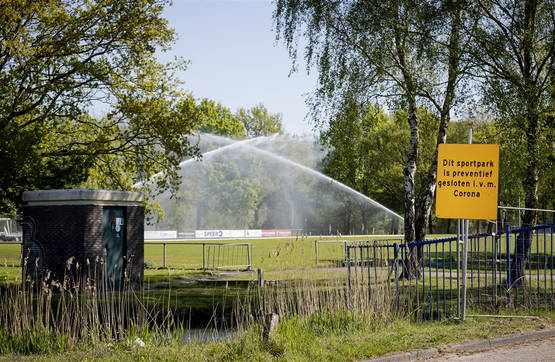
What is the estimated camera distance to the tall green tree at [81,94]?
19441mm

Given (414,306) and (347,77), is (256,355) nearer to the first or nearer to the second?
(414,306)

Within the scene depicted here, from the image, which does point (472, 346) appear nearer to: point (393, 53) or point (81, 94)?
point (393, 53)

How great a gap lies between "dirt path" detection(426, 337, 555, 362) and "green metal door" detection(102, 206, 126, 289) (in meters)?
11.6

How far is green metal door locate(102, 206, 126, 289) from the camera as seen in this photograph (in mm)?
18547

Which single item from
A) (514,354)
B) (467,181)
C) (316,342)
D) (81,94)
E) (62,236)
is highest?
(81,94)

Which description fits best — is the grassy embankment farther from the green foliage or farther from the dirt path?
the green foliage

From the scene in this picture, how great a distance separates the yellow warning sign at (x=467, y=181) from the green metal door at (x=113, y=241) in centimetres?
1044

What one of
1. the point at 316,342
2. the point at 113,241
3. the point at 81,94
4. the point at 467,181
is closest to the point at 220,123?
the point at 81,94

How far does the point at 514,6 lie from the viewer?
17.1 metres

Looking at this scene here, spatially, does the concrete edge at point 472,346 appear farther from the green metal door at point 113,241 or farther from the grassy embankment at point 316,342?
the green metal door at point 113,241

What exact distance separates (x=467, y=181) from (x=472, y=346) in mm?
3052

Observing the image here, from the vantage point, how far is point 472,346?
31.8ft

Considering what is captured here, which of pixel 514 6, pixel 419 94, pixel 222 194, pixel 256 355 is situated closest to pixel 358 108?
pixel 419 94

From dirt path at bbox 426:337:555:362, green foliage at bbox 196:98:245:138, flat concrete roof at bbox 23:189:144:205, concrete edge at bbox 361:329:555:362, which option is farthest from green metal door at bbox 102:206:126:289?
green foliage at bbox 196:98:245:138
